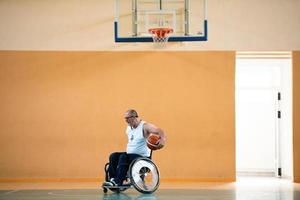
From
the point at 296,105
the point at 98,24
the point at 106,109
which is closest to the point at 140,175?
the point at 106,109

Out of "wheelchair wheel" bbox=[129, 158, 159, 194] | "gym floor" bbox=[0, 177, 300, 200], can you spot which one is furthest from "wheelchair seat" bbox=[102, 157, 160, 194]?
"gym floor" bbox=[0, 177, 300, 200]

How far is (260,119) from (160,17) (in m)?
3.38

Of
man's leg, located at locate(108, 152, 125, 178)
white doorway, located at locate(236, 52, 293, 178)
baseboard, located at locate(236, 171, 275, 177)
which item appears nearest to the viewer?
man's leg, located at locate(108, 152, 125, 178)

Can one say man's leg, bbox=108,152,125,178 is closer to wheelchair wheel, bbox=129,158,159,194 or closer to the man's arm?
wheelchair wheel, bbox=129,158,159,194

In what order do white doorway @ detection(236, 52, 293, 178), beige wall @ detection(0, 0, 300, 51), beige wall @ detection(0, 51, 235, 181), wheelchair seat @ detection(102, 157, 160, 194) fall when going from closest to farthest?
wheelchair seat @ detection(102, 157, 160, 194) < beige wall @ detection(0, 51, 235, 181) < beige wall @ detection(0, 0, 300, 51) < white doorway @ detection(236, 52, 293, 178)

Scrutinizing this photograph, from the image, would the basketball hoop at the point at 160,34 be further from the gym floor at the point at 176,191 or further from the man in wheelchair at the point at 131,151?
the gym floor at the point at 176,191

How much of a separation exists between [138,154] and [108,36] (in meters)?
3.24

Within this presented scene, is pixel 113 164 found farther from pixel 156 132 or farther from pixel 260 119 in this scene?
pixel 260 119

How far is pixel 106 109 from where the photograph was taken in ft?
34.1

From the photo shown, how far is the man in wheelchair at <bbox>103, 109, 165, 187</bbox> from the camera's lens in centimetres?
778

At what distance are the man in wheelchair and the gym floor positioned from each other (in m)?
0.26

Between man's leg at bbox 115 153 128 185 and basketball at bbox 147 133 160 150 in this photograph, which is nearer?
basketball at bbox 147 133 160 150

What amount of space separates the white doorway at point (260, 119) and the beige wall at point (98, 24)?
2.66 feet

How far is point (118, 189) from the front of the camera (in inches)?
314
